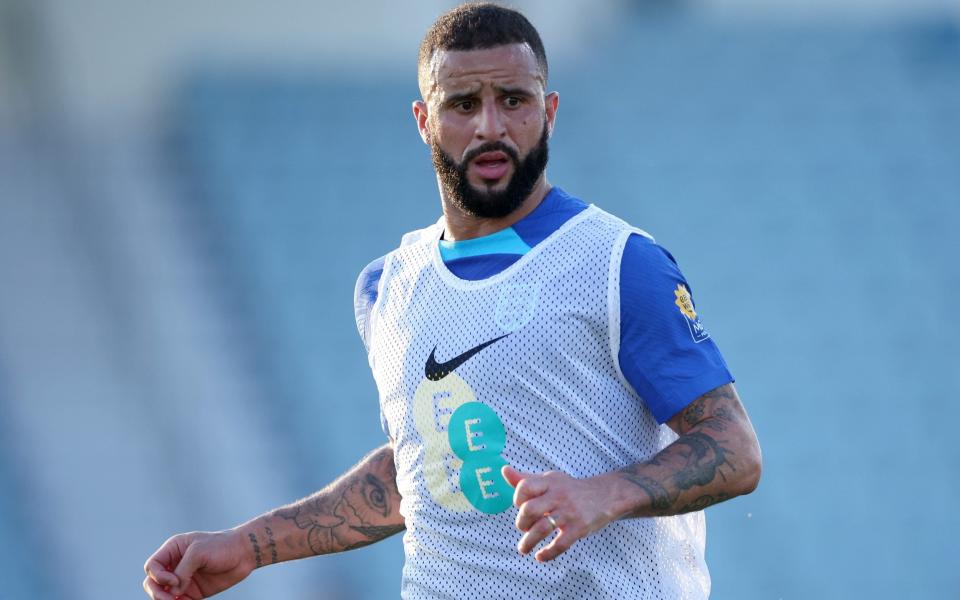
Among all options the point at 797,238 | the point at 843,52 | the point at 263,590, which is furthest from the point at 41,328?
the point at 843,52

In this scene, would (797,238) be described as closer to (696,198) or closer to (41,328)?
(696,198)

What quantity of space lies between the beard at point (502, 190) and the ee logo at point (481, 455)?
1.50 ft

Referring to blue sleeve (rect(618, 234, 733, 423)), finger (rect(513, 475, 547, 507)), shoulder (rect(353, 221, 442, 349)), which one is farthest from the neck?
finger (rect(513, 475, 547, 507))

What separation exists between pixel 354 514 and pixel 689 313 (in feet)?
3.44

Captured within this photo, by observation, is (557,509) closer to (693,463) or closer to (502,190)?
(693,463)

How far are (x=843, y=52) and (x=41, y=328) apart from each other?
25.2ft

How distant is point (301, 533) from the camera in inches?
136

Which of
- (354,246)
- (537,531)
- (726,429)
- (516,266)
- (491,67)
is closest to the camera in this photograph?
(537,531)

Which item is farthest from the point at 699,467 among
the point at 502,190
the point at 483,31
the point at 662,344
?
the point at 483,31

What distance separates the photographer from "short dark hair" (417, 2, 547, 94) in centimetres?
323

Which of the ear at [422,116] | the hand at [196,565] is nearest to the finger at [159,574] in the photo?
the hand at [196,565]

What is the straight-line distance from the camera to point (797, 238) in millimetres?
12352

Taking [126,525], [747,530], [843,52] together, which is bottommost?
[747,530]

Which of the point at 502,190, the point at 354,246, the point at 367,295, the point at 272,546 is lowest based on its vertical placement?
the point at 354,246
